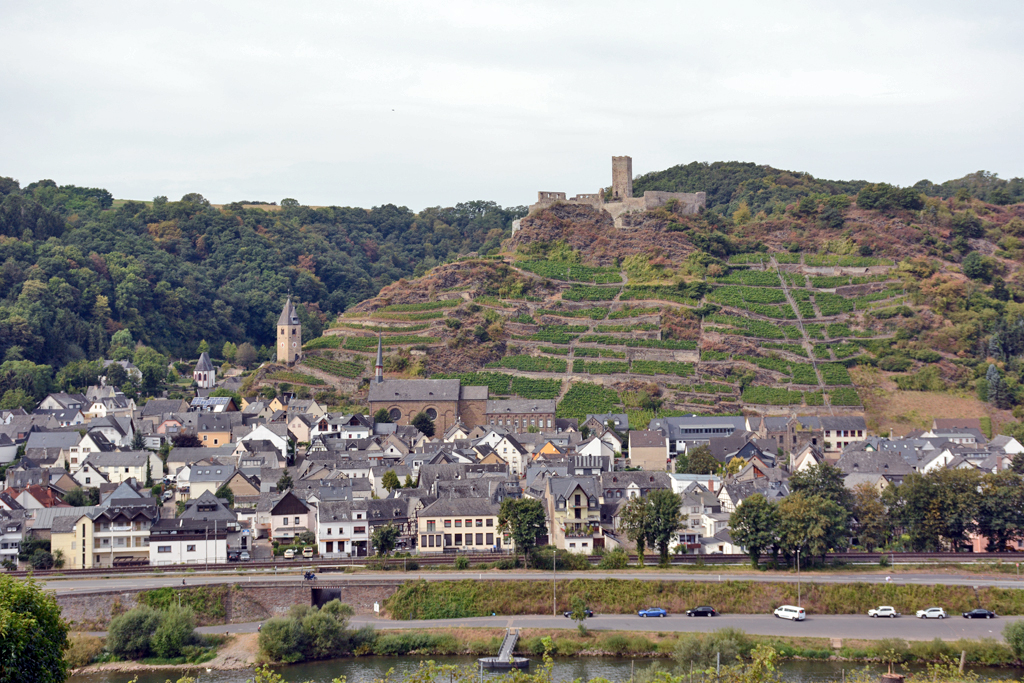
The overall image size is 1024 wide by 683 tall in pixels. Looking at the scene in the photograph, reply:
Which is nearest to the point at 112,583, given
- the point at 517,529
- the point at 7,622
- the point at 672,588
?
the point at 517,529

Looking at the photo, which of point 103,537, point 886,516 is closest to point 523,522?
point 886,516

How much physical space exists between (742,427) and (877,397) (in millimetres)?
12558

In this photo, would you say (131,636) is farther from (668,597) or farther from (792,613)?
(792,613)

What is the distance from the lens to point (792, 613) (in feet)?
124

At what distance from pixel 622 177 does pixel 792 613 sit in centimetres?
7841

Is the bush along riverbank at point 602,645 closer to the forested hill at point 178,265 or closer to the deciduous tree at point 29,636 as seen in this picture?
the deciduous tree at point 29,636

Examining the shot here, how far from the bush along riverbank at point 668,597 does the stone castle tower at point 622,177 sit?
7519cm

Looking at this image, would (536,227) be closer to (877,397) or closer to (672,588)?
(877,397)

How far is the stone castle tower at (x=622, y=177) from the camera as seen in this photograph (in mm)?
111000

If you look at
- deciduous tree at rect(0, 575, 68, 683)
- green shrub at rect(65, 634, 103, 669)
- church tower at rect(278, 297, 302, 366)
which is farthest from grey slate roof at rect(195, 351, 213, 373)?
deciduous tree at rect(0, 575, 68, 683)

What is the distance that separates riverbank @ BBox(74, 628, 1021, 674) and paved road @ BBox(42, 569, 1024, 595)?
3.93m

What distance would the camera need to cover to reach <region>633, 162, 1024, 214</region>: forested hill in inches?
5217

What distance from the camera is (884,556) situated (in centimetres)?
4253

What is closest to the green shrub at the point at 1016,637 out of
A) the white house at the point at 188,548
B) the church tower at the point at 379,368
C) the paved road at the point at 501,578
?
the paved road at the point at 501,578
